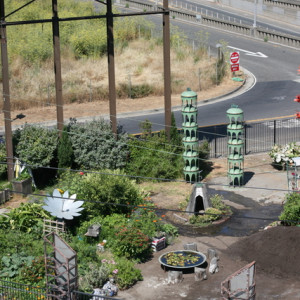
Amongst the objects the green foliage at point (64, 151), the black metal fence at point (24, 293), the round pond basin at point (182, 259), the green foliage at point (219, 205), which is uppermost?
the green foliage at point (64, 151)

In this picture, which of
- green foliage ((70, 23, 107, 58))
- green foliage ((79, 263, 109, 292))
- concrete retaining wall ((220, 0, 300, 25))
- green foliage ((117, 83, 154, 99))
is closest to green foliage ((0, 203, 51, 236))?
green foliage ((79, 263, 109, 292))

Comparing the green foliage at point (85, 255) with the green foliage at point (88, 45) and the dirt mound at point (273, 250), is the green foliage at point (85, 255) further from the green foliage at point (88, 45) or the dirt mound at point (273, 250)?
the green foliage at point (88, 45)

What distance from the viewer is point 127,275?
2020 centimetres

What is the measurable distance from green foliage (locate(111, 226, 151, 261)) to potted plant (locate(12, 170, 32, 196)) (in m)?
6.33

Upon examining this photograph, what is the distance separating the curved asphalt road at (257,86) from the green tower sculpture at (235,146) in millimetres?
5821

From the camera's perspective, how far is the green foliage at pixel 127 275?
20.1 metres

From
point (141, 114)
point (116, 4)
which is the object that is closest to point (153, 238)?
point (141, 114)

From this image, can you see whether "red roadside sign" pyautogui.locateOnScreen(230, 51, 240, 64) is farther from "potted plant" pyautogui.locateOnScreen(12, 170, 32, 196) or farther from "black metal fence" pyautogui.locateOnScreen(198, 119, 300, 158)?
"potted plant" pyautogui.locateOnScreen(12, 170, 32, 196)

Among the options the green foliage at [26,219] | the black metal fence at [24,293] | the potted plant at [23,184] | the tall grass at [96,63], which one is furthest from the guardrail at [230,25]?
the black metal fence at [24,293]

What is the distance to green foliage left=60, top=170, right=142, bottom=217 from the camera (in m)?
24.1

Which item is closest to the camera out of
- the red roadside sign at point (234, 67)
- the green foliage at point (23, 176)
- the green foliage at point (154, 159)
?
the green foliage at point (23, 176)

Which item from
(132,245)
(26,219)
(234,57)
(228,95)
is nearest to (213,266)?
(132,245)

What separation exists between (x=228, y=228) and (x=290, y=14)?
57.8 m

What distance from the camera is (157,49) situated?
5209 centimetres
